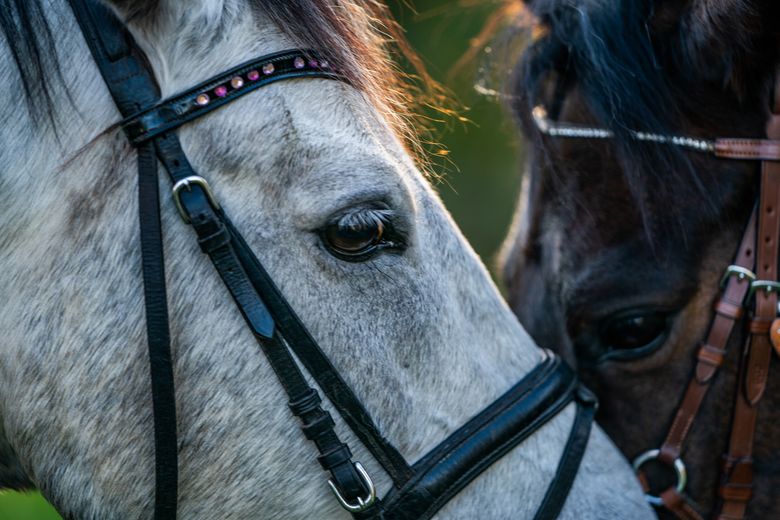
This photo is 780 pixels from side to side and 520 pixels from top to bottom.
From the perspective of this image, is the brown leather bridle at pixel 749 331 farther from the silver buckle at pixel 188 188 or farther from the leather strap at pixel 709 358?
the silver buckle at pixel 188 188

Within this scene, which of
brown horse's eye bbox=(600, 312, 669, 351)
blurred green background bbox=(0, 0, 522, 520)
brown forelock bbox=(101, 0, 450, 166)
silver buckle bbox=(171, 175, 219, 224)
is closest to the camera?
silver buckle bbox=(171, 175, 219, 224)

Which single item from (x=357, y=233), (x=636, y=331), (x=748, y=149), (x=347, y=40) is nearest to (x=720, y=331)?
(x=636, y=331)

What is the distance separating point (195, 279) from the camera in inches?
63.8

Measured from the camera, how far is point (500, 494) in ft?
5.67

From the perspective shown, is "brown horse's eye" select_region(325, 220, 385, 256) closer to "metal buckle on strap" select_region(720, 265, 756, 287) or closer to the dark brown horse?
the dark brown horse

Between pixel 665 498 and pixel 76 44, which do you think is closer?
pixel 76 44

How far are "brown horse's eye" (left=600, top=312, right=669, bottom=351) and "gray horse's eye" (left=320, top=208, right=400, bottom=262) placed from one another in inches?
37.8

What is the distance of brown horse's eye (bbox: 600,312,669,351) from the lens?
90.4 inches

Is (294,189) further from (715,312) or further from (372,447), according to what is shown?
(715,312)

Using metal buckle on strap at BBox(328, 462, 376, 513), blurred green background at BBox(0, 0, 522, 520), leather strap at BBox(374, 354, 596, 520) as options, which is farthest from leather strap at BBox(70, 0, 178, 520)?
blurred green background at BBox(0, 0, 522, 520)

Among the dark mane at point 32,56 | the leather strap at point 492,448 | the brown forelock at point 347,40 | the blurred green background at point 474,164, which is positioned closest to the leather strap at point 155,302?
the dark mane at point 32,56

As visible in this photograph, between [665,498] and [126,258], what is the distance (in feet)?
5.18

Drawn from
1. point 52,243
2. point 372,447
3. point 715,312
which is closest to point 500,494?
point 372,447

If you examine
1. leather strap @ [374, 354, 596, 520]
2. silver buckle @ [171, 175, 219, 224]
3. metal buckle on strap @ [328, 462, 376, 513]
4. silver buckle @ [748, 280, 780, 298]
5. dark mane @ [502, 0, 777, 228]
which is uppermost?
silver buckle @ [171, 175, 219, 224]
